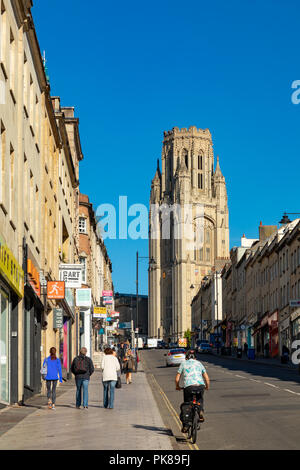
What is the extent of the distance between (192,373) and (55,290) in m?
13.2

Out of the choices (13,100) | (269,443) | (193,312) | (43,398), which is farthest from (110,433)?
(193,312)

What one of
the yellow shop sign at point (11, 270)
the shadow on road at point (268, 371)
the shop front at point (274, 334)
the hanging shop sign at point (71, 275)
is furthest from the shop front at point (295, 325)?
the yellow shop sign at point (11, 270)

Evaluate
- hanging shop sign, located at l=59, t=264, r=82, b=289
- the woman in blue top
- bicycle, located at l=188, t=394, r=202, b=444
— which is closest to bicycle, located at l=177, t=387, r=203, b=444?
bicycle, located at l=188, t=394, r=202, b=444

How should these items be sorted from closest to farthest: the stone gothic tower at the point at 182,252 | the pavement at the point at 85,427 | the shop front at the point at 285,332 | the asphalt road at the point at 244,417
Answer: the pavement at the point at 85,427, the asphalt road at the point at 244,417, the shop front at the point at 285,332, the stone gothic tower at the point at 182,252

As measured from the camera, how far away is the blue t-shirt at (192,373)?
526 inches

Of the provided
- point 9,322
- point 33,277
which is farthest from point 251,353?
point 9,322

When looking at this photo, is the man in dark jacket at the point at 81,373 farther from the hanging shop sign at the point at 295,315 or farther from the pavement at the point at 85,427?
the hanging shop sign at the point at 295,315

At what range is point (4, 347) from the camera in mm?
18781

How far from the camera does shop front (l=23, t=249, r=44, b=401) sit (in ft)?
73.3

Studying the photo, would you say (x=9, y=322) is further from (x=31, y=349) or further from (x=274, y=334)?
(x=274, y=334)

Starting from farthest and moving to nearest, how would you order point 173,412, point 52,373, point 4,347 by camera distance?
1. point 52,373
2. point 173,412
3. point 4,347

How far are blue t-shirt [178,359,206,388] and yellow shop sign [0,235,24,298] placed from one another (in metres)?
4.98

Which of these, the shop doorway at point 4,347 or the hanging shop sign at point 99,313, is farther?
the hanging shop sign at point 99,313

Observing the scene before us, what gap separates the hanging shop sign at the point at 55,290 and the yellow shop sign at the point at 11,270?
17.9 ft
